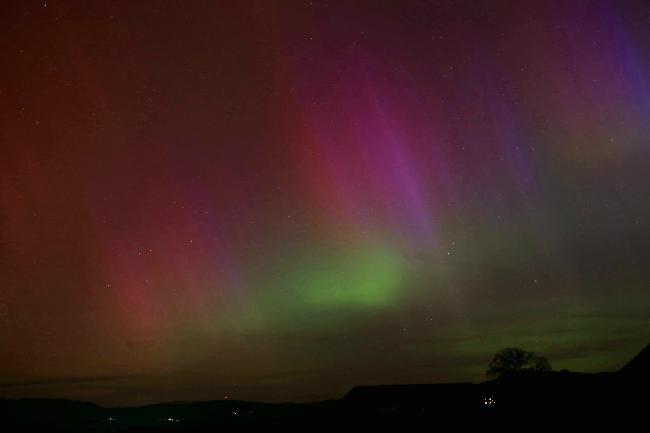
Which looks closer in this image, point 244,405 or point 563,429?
point 563,429

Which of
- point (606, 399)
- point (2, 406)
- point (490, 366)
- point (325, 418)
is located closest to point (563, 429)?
point (606, 399)

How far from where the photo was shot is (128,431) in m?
34.6

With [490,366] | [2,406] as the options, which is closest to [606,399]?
[490,366]

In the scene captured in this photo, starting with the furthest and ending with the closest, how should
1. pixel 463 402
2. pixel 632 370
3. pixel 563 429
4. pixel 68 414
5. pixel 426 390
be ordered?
pixel 68 414 → pixel 426 390 → pixel 463 402 → pixel 563 429 → pixel 632 370

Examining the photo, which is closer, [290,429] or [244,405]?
[290,429]

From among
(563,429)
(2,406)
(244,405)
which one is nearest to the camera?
(563,429)

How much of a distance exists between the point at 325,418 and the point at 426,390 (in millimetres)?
8009

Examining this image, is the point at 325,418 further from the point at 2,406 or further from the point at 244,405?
the point at 2,406

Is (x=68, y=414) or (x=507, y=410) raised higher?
(x=68, y=414)

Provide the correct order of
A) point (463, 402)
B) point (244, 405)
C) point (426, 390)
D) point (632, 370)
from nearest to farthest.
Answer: point (632, 370), point (463, 402), point (426, 390), point (244, 405)

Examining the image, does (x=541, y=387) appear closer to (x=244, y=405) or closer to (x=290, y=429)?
(x=290, y=429)

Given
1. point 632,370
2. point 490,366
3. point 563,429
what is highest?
point 490,366

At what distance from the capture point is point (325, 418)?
33.9 meters

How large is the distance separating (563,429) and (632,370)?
13.5 feet
